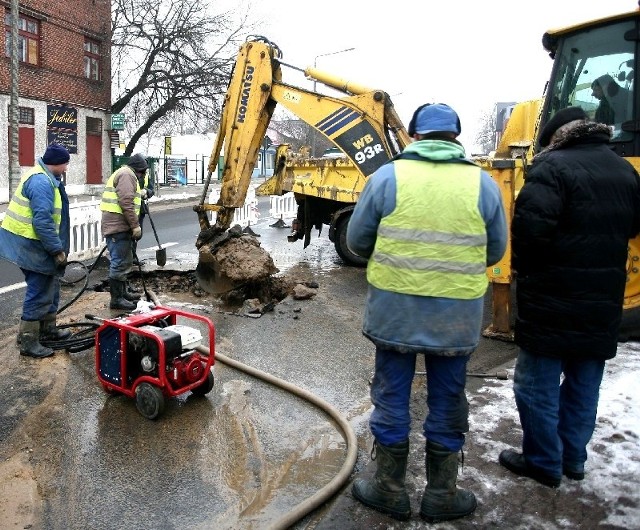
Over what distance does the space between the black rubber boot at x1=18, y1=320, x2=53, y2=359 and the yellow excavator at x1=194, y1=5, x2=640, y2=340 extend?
2.86m

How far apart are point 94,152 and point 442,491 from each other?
82.4 ft

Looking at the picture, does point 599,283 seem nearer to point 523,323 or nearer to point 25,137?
point 523,323

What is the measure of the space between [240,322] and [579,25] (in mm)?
4258

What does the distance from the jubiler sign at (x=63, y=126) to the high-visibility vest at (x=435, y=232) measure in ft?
72.7

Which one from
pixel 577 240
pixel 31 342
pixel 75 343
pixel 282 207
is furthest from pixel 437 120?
pixel 282 207

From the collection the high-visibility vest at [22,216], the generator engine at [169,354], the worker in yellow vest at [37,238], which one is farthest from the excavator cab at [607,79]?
the high-visibility vest at [22,216]

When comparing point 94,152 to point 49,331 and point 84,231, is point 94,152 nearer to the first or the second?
point 84,231

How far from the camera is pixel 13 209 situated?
5.45 meters

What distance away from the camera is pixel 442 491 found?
3131mm

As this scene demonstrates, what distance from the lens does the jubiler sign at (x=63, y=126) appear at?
2295cm

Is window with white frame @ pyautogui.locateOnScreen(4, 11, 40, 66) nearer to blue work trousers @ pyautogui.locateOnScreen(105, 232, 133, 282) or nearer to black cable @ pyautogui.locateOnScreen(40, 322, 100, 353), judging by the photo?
blue work trousers @ pyautogui.locateOnScreen(105, 232, 133, 282)

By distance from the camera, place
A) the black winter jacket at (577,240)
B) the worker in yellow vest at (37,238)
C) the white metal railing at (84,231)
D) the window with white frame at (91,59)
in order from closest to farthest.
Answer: the black winter jacket at (577,240) → the worker in yellow vest at (37,238) → the white metal railing at (84,231) → the window with white frame at (91,59)

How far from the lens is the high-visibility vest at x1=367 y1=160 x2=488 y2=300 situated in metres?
2.97

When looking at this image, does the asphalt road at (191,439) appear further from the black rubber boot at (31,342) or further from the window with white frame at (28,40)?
the window with white frame at (28,40)
